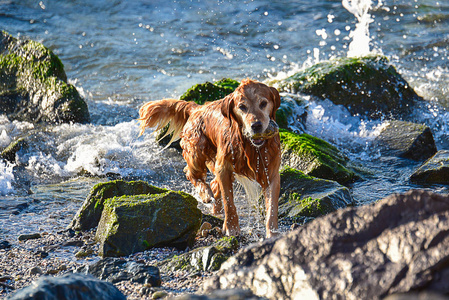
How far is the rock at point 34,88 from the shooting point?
952 centimetres

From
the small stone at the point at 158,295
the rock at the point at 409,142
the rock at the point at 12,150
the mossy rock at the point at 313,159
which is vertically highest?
the small stone at the point at 158,295

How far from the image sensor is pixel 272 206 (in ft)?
15.8

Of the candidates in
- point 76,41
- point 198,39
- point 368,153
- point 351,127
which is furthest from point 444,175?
point 76,41

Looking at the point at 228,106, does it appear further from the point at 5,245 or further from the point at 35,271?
the point at 5,245

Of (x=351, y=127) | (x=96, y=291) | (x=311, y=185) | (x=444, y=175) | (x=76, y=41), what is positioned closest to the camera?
(x=96, y=291)

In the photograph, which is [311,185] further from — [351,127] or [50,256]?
[351,127]

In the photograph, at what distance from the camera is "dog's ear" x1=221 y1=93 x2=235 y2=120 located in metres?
4.66

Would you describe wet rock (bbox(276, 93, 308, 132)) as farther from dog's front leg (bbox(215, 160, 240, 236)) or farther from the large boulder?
the large boulder

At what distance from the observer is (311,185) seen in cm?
588

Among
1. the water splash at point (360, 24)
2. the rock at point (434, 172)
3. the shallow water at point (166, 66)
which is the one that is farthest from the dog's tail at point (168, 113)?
the water splash at point (360, 24)

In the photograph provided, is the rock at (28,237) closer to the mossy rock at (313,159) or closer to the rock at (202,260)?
the rock at (202,260)

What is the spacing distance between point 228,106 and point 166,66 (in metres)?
9.32

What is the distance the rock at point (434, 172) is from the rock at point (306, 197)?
1.49 m

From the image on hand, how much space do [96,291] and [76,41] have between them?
13.5m
